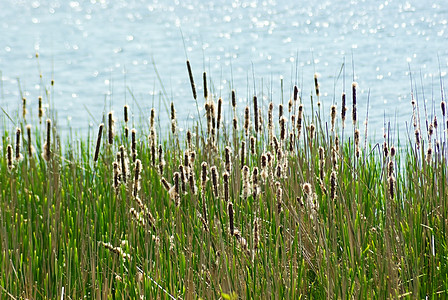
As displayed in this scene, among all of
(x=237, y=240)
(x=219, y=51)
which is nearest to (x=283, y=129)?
(x=237, y=240)

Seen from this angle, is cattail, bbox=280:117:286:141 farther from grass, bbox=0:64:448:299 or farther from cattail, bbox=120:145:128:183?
cattail, bbox=120:145:128:183

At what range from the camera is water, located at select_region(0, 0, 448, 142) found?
26.0 ft

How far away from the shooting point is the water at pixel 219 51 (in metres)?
7.92

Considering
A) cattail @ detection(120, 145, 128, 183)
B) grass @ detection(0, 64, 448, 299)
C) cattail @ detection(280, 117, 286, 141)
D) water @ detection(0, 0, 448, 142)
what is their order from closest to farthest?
grass @ detection(0, 64, 448, 299), cattail @ detection(120, 145, 128, 183), cattail @ detection(280, 117, 286, 141), water @ detection(0, 0, 448, 142)

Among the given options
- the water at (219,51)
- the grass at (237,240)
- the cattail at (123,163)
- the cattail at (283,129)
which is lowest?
the grass at (237,240)

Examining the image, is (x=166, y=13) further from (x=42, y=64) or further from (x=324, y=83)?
(x=324, y=83)

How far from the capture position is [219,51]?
1079 cm

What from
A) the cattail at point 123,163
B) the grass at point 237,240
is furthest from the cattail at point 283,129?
the cattail at point 123,163

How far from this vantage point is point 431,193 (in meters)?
2.95

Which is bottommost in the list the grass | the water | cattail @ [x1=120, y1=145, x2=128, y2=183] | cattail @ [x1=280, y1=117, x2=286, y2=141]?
the grass

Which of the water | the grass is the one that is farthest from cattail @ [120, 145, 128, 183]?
the water

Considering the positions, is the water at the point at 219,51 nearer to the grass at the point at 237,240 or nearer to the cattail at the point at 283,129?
the grass at the point at 237,240

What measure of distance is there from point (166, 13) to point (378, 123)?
10.3 m

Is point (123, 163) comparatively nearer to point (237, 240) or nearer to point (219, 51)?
point (237, 240)
